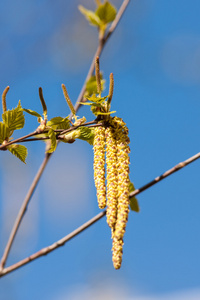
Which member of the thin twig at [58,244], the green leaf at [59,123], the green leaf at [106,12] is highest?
the green leaf at [106,12]

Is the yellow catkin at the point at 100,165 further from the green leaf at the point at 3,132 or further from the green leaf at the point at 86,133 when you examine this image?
the green leaf at the point at 3,132

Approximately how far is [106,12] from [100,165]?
103 centimetres

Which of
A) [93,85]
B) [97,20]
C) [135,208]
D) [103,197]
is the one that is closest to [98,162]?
[103,197]

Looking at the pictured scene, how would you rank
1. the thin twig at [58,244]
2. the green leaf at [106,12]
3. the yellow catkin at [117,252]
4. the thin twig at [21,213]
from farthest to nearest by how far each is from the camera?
the green leaf at [106,12], the thin twig at [21,213], the thin twig at [58,244], the yellow catkin at [117,252]

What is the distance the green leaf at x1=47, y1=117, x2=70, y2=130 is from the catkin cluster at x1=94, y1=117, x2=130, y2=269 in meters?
0.11

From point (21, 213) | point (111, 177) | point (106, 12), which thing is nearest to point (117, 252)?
point (111, 177)

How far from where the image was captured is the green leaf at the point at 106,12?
1811mm

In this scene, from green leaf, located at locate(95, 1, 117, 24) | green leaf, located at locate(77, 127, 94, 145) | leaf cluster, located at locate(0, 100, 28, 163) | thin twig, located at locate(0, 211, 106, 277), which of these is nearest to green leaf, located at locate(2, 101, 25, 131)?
leaf cluster, located at locate(0, 100, 28, 163)

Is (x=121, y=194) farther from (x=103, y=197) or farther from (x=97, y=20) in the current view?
(x=97, y=20)

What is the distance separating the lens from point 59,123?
117 cm

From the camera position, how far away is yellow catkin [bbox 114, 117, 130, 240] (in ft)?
3.13

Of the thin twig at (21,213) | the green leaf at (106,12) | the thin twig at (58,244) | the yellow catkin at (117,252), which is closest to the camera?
the yellow catkin at (117,252)

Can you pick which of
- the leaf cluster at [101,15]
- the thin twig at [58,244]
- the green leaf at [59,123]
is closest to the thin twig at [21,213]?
the thin twig at [58,244]

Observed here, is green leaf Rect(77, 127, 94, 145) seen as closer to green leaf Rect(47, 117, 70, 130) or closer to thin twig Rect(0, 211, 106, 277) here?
green leaf Rect(47, 117, 70, 130)
